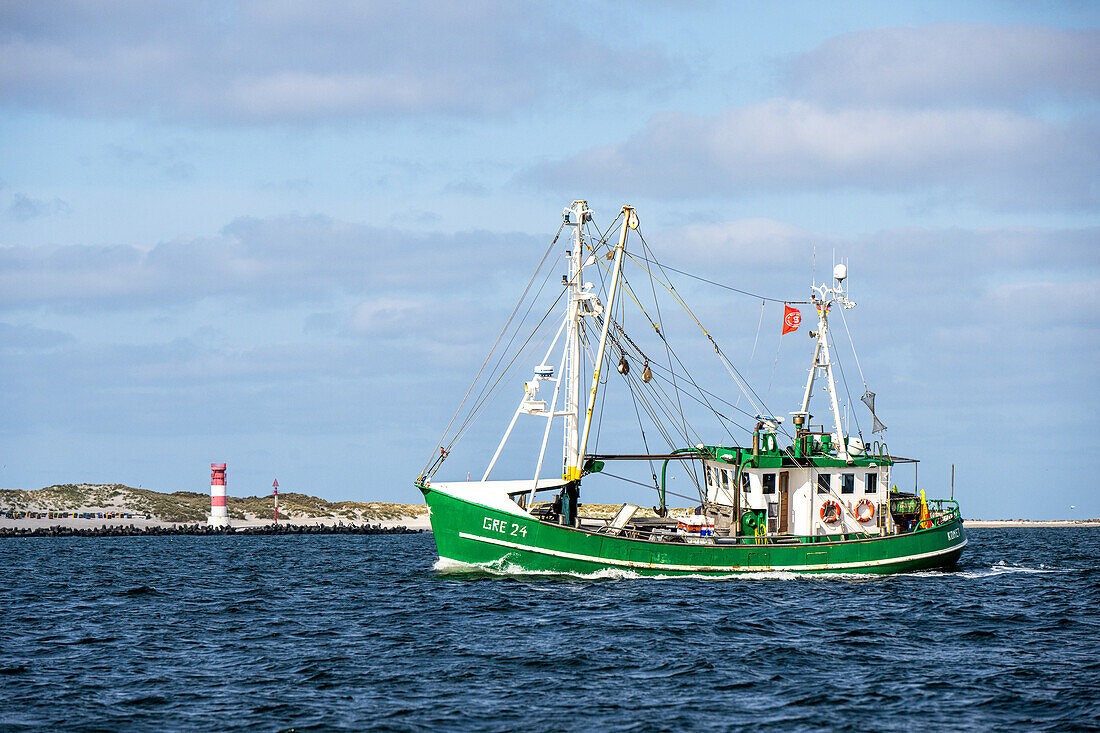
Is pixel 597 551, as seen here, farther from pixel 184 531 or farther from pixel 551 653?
pixel 184 531

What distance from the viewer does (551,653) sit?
26.4m

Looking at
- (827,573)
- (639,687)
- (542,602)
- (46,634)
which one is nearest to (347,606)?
(542,602)

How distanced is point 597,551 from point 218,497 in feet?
203

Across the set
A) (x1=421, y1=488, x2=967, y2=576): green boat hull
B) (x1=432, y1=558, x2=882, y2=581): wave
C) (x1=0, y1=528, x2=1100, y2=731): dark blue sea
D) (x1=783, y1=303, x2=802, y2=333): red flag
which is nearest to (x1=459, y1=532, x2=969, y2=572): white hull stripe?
(x1=421, y1=488, x2=967, y2=576): green boat hull

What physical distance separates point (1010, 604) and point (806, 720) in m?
18.7

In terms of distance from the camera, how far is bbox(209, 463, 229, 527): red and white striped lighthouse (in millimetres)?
91062

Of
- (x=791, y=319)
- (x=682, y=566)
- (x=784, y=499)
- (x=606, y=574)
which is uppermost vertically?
(x=791, y=319)

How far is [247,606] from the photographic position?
117 feet

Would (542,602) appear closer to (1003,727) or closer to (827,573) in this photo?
(827,573)

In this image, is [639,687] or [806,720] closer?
[806,720]

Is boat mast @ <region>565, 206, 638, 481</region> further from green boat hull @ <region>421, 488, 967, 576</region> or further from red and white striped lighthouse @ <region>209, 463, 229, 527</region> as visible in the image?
red and white striped lighthouse @ <region>209, 463, 229, 527</region>

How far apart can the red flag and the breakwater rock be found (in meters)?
62.0

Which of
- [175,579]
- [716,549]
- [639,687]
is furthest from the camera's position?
[175,579]

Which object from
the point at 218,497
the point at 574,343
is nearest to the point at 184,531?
the point at 218,497
